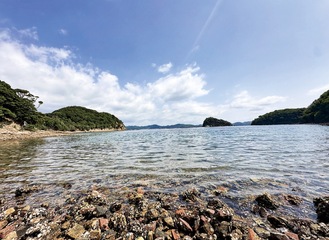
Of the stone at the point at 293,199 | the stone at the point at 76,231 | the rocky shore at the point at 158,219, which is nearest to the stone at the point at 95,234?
the rocky shore at the point at 158,219

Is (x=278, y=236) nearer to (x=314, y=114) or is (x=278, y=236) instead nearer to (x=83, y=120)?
(x=314, y=114)

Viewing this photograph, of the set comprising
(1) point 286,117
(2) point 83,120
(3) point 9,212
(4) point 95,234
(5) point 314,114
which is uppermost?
(2) point 83,120

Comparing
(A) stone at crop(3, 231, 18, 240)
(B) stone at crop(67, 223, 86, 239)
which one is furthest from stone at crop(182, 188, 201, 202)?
(A) stone at crop(3, 231, 18, 240)

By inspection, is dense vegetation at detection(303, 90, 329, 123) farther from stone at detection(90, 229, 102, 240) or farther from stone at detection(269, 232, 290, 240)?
stone at detection(90, 229, 102, 240)

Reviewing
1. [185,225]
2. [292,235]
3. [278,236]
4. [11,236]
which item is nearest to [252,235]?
[278,236]

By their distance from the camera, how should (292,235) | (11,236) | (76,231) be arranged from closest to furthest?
(292,235) < (11,236) < (76,231)

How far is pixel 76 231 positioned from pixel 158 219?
223cm

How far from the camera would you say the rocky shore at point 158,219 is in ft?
14.5

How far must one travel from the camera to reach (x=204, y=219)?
192 inches

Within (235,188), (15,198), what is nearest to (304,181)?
(235,188)

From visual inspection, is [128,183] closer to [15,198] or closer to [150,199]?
[150,199]

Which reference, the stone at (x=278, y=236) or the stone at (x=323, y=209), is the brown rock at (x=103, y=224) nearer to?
the stone at (x=278, y=236)

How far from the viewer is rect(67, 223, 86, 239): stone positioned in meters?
4.41

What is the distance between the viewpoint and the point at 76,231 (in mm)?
4578
